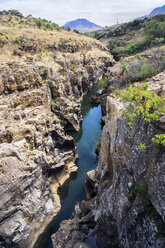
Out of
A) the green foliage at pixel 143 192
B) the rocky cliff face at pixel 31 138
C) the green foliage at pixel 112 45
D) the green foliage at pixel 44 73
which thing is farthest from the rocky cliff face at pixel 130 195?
the green foliage at pixel 112 45

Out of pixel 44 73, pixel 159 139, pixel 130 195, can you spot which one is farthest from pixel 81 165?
pixel 44 73

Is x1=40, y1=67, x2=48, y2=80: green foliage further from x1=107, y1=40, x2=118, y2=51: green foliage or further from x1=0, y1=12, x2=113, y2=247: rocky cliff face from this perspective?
x1=107, y1=40, x2=118, y2=51: green foliage

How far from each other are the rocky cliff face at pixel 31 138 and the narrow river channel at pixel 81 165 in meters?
0.87

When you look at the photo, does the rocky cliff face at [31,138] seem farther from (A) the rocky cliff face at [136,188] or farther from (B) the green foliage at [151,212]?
(B) the green foliage at [151,212]

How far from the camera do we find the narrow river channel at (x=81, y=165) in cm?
1712

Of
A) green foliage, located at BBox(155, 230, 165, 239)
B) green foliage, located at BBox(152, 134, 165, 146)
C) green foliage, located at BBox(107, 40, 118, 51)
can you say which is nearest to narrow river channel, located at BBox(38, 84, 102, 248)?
green foliage, located at BBox(155, 230, 165, 239)

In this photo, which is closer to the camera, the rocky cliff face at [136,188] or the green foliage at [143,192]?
the rocky cliff face at [136,188]

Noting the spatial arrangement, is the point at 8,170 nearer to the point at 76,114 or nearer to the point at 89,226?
the point at 89,226

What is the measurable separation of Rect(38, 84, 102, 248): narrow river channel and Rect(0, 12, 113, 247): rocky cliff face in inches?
34.2

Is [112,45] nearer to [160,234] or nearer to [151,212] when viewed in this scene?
[151,212]

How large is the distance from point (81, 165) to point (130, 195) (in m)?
16.2

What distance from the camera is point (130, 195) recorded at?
27.8ft

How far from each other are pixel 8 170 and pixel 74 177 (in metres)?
9.89

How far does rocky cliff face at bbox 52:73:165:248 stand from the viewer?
6.66 m
